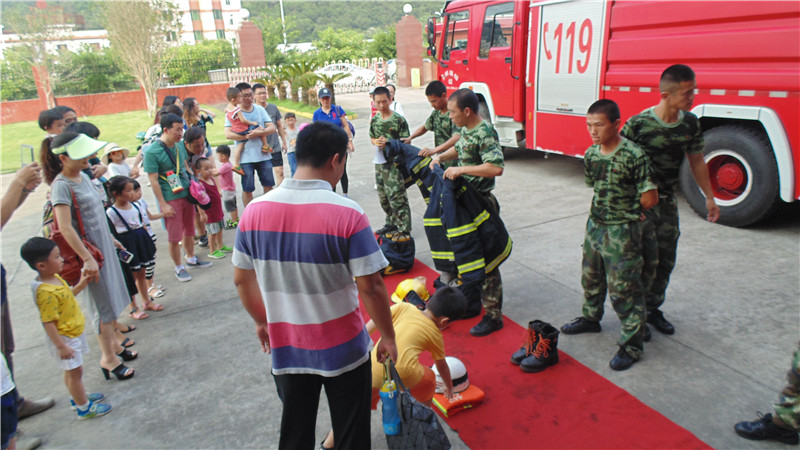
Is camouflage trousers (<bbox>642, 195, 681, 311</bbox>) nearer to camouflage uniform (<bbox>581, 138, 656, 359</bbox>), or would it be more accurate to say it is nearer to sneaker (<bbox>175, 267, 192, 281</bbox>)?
camouflage uniform (<bbox>581, 138, 656, 359</bbox>)

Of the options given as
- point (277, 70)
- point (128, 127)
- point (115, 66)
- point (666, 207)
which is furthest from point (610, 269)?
point (115, 66)

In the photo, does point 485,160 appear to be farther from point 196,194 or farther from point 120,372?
point 196,194

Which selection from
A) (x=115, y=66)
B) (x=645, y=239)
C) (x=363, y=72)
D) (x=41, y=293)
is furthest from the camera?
(x=363, y=72)

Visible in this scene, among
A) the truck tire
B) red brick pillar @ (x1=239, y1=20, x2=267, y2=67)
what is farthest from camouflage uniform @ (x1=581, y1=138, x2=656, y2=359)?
red brick pillar @ (x1=239, y1=20, x2=267, y2=67)

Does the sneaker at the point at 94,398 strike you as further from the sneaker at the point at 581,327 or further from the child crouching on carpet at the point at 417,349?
the sneaker at the point at 581,327

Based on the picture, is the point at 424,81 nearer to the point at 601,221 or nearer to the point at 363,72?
the point at 363,72

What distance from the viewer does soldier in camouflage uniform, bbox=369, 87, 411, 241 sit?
5.50 meters

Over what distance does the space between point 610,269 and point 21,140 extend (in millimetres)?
20805

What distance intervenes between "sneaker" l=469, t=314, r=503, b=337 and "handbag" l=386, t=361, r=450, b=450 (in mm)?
1589

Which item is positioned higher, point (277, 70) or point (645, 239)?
point (277, 70)

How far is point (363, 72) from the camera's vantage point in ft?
88.9

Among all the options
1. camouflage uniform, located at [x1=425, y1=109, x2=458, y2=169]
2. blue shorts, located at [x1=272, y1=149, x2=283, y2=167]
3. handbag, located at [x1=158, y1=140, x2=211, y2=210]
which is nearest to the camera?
handbag, located at [x1=158, y1=140, x2=211, y2=210]

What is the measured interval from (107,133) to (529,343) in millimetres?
18725

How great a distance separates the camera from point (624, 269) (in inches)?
127
